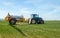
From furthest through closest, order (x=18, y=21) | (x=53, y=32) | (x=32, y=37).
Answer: (x=18, y=21), (x=53, y=32), (x=32, y=37)

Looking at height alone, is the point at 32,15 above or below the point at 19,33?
above

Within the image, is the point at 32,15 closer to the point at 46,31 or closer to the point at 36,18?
the point at 36,18

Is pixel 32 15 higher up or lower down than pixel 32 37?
higher up

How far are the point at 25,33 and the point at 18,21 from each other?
10.8 meters

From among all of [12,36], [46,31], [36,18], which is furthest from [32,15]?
[12,36]

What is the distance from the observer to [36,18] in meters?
34.1

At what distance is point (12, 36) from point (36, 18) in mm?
13433

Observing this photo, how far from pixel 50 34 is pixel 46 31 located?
4.25 feet

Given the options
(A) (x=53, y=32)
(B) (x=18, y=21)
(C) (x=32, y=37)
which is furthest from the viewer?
(B) (x=18, y=21)

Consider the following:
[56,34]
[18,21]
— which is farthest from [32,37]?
[18,21]

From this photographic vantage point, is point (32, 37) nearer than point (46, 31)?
Yes

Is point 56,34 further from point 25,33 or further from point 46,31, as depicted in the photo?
point 25,33

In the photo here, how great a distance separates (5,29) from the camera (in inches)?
917

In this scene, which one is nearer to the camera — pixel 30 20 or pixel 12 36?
pixel 12 36
